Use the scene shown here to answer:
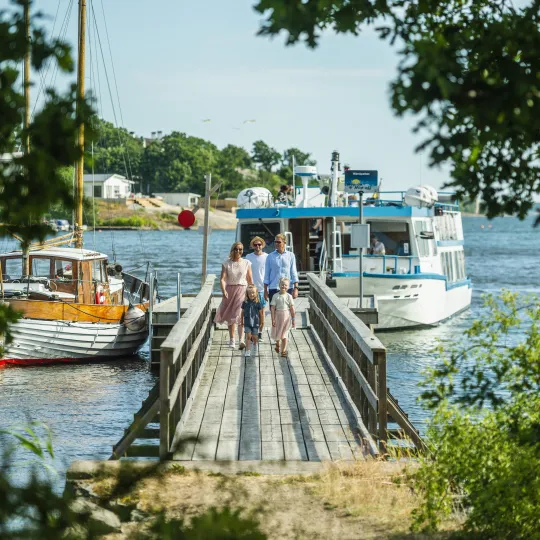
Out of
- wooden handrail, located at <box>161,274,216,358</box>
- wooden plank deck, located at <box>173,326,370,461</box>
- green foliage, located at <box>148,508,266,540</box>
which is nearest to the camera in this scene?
green foliage, located at <box>148,508,266,540</box>

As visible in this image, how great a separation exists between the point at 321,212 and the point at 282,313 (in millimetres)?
13471

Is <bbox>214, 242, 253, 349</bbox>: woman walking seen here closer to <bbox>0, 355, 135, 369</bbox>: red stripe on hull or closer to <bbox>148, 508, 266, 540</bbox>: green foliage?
<bbox>0, 355, 135, 369</bbox>: red stripe on hull

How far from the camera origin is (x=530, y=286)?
51.0 meters

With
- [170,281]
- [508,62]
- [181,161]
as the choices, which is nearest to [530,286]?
[170,281]

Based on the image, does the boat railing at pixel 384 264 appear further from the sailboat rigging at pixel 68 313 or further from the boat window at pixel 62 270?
the boat window at pixel 62 270

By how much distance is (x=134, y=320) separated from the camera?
24.5m

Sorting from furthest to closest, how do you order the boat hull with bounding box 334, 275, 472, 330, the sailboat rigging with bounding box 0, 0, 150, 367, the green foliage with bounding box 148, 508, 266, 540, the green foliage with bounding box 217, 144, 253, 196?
the green foliage with bounding box 217, 144, 253, 196, the boat hull with bounding box 334, 275, 472, 330, the sailboat rigging with bounding box 0, 0, 150, 367, the green foliage with bounding box 148, 508, 266, 540

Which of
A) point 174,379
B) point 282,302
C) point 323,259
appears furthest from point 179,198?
point 174,379

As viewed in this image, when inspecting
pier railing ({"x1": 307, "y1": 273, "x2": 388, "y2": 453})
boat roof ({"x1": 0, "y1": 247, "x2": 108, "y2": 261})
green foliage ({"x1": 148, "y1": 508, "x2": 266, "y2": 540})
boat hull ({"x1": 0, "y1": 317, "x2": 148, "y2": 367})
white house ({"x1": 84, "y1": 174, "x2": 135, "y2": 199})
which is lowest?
boat hull ({"x1": 0, "y1": 317, "x2": 148, "y2": 367})

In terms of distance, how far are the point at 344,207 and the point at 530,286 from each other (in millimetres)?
26905

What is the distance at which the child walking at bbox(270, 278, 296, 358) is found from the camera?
13594mm

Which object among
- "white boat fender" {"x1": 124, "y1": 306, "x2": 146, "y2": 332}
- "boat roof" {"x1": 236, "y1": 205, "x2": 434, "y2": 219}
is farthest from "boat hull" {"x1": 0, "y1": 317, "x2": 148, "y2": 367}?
"boat roof" {"x1": 236, "y1": 205, "x2": 434, "y2": 219}

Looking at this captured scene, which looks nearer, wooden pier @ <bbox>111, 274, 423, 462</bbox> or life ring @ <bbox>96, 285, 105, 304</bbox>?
wooden pier @ <bbox>111, 274, 423, 462</bbox>

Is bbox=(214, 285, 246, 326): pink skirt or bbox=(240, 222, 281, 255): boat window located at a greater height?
bbox=(240, 222, 281, 255): boat window
